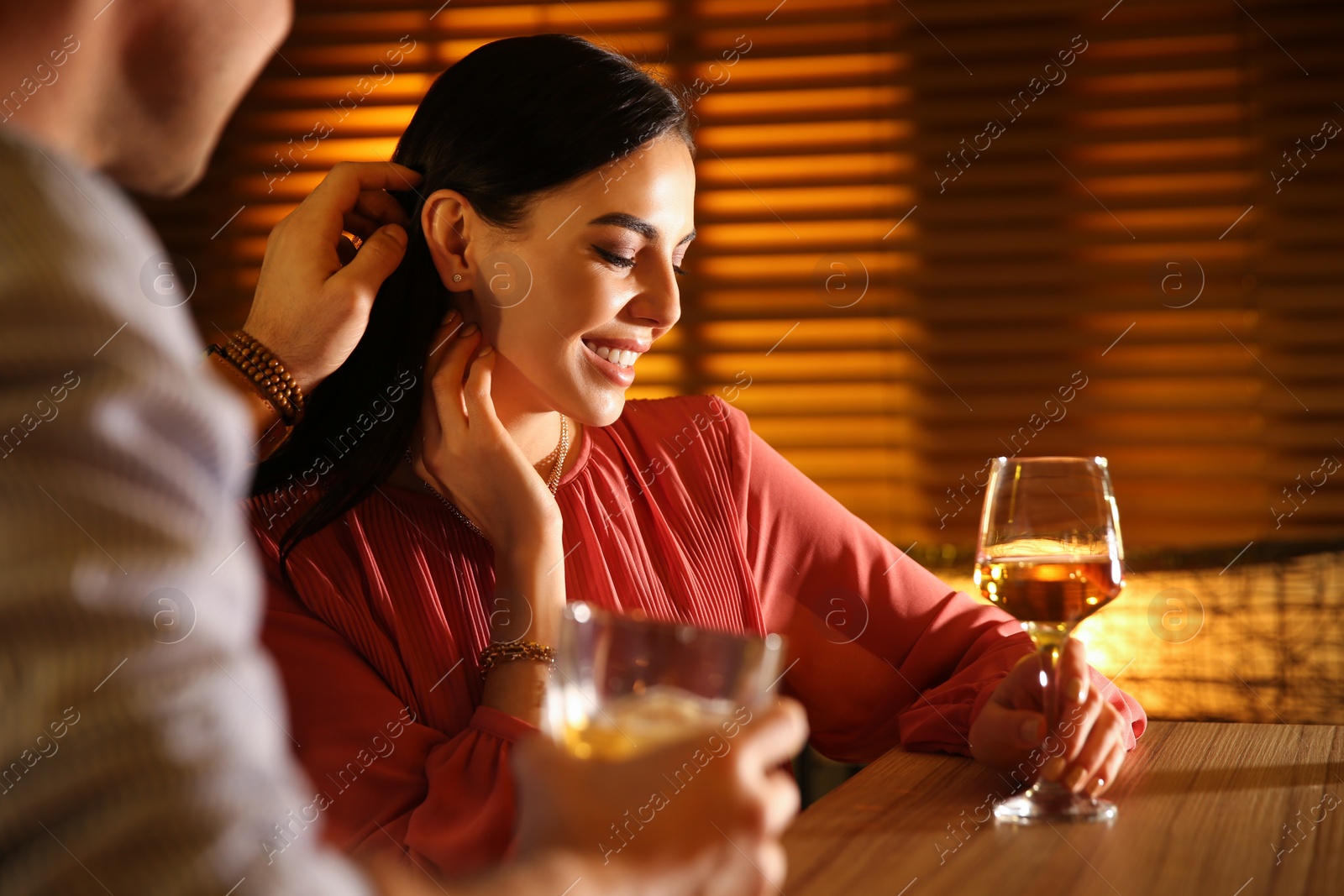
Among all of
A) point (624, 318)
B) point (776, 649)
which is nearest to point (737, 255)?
point (624, 318)

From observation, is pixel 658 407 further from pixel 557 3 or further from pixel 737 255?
pixel 557 3

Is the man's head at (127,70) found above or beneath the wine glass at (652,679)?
above

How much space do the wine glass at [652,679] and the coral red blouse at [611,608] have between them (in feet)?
1.95

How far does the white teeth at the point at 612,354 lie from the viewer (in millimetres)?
1480

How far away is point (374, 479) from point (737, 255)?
1383 mm

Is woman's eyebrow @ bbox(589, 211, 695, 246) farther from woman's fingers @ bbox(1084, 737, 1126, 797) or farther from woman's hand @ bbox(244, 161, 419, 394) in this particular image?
woman's fingers @ bbox(1084, 737, 1126, 797)

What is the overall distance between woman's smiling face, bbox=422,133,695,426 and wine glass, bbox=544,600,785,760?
3.08 feet

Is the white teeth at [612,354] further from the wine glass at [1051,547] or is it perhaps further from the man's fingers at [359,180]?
the wine glass at [1051,547]

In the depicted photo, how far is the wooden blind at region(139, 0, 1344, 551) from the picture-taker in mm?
2395

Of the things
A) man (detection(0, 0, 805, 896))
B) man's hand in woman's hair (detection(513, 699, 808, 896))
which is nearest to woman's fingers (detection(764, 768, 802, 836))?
man's hand in woman's hair (detection(513, 699, 808, 896))

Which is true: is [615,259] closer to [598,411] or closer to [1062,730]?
[598,411]

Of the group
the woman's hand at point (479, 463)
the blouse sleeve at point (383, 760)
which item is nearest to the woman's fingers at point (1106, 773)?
the blouse sleeve at point (383, 760)

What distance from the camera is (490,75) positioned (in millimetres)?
1454

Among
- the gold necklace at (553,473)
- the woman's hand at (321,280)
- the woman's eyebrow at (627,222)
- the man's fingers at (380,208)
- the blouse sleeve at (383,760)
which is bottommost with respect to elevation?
the blouse sleeve at (383,760)
